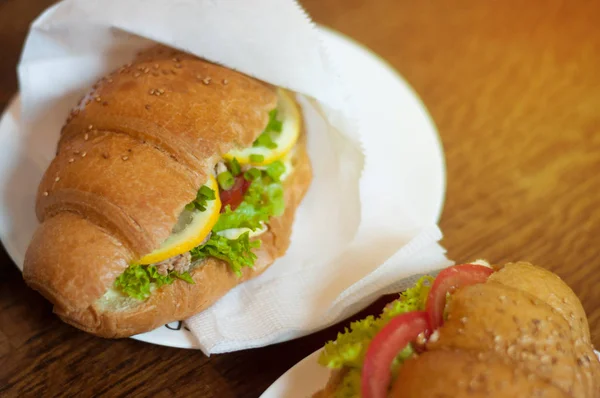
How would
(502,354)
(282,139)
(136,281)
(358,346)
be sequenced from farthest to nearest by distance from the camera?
(282,139)
(136,281)
(358,346)
(502,354)

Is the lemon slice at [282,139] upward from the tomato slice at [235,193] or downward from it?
upward

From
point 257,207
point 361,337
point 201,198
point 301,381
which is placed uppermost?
point 201,198

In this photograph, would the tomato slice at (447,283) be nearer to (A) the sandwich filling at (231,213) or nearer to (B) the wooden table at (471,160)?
(B) the wooden table at (471,160)

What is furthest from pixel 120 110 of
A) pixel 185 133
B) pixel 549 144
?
pixel 549 144

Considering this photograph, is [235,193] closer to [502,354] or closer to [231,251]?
[231,251]

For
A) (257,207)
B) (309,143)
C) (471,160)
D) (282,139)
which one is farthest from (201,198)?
(471,160)

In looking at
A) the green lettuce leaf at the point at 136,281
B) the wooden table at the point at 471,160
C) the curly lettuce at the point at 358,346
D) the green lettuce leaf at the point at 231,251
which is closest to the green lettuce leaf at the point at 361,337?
the curly lettuce at the point at 358,346
